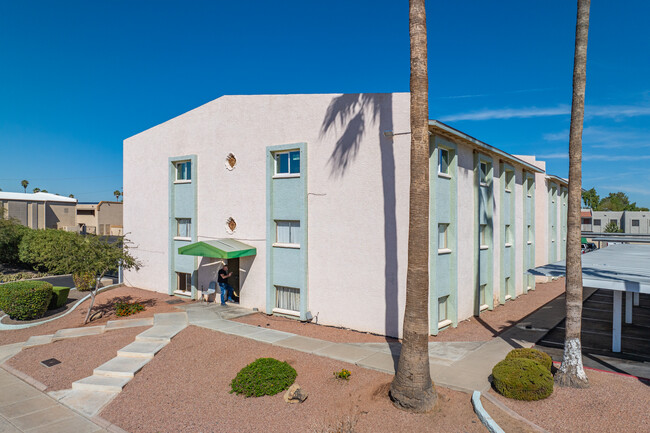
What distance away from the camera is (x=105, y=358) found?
515 inches

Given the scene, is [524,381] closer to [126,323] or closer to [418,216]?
[418,216]

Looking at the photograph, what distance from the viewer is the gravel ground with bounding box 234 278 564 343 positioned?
49.2ft

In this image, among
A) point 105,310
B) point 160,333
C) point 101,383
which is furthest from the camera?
point 105,310

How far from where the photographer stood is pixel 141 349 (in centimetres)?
1328

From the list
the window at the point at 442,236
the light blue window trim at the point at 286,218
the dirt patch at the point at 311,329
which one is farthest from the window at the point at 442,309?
the light blue window trim at the point at 286,218

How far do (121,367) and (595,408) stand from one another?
12517 millimetres

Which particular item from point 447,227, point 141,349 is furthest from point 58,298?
point 447,227

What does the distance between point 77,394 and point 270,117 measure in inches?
509

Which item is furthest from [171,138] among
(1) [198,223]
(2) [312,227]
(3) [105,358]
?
(3) [105,358]

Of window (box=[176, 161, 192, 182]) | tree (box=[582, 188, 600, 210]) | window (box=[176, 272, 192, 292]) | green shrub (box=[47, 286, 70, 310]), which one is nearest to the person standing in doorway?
window (box=[176, 272, 192, 292])

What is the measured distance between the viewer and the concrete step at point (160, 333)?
1422 cm

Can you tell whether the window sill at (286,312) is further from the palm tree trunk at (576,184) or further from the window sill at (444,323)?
the palm tree trunk at (576,184)

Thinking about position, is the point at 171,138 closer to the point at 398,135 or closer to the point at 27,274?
the point at 398,135

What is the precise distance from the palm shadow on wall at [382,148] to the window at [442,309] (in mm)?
2333
